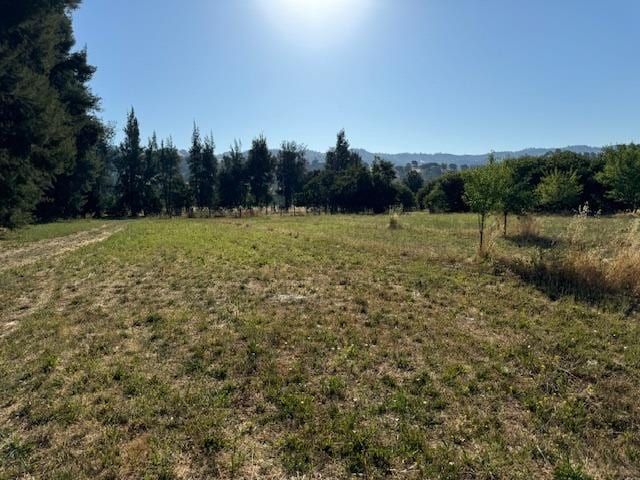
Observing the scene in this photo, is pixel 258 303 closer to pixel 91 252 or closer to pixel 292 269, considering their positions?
pixel 292 269

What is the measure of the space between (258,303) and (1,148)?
1188 centimetres

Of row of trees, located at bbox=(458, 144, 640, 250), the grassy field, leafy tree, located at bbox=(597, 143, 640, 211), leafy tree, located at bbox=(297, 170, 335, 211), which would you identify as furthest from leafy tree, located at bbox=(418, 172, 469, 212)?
the grassy field

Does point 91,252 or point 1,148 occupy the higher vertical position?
point 1,148

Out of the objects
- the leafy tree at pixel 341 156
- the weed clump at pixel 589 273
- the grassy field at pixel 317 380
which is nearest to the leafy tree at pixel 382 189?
the leafy tree at pixel 341 156

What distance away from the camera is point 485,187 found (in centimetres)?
1437

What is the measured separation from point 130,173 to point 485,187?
200 ft

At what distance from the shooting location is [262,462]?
12.5ft

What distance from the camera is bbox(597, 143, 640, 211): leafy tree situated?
37.9 metres

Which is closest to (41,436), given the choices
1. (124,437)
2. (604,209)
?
(124,437)

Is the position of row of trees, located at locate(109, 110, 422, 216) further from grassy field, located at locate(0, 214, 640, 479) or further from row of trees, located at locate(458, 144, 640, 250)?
grassy field, located at locate(0, 214, 640, 479)

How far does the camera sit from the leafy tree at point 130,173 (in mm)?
61031

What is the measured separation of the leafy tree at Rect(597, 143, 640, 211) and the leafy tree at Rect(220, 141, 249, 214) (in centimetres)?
5101

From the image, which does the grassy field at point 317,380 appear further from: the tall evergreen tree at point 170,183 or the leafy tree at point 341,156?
the leafy tree at point 341,156

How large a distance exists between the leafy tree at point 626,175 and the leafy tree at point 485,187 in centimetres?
3375
